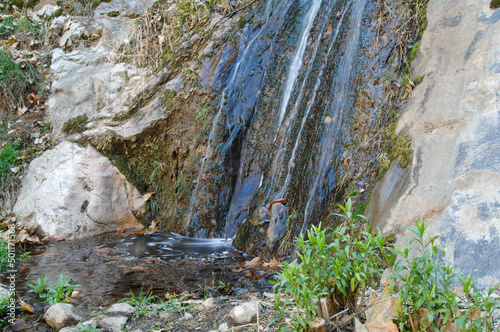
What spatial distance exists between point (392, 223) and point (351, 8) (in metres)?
3.34

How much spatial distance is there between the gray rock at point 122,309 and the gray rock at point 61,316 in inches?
9.4

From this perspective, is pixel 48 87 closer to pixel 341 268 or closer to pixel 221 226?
pixel 221 226

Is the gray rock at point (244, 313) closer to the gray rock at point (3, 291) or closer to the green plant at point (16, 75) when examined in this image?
the gray rock at point (3, 291)

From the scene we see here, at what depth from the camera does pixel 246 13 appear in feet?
20.1

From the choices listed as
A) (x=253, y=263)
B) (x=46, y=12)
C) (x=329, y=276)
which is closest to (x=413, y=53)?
(x=253, y=263)

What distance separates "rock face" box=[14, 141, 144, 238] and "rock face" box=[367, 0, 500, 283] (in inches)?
167

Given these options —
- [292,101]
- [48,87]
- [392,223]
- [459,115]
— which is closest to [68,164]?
[48,87]

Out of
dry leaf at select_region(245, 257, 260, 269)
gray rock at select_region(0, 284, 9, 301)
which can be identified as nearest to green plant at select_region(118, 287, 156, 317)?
gray rock at select_region(0, 284, 9, 301)

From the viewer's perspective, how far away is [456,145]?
2.80 metres

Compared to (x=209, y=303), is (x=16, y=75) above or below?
above

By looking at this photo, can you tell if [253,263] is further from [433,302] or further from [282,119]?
[433,302]

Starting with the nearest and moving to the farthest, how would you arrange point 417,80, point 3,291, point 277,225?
point 3,291 → point 417,80 → point 277,225

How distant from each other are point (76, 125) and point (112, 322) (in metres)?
4.98

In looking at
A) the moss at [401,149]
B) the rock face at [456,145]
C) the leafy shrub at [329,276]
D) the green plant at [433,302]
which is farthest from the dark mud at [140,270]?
the moss at [401,149]
